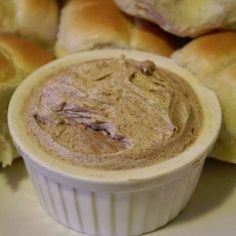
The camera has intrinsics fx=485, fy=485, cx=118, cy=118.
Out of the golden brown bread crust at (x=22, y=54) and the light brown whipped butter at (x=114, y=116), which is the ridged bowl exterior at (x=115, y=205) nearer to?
the light brown whipped butter at (x=114, y=116)

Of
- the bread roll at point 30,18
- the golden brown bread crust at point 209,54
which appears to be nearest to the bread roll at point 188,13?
the golden brown bread crust at point 209,54

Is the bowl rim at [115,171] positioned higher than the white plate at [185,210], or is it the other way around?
the bowl rim at [115,171]

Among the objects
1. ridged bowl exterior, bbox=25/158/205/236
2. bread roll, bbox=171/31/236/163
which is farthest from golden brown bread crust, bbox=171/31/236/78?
ridged bowl exterior, bbox=25/158/205/236

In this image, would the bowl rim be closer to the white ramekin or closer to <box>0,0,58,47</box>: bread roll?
the white ramekin

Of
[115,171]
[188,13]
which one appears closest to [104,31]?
[188,13]

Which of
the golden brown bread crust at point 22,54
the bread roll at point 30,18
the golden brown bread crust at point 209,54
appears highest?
the golden brown bread crust at point 209,54

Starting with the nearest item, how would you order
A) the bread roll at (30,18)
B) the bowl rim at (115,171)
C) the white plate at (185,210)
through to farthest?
the bowl rim at (115,171) < the white plate at (185,210) < the bread roll at (30,18)

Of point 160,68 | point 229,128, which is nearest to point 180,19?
point 160,68
